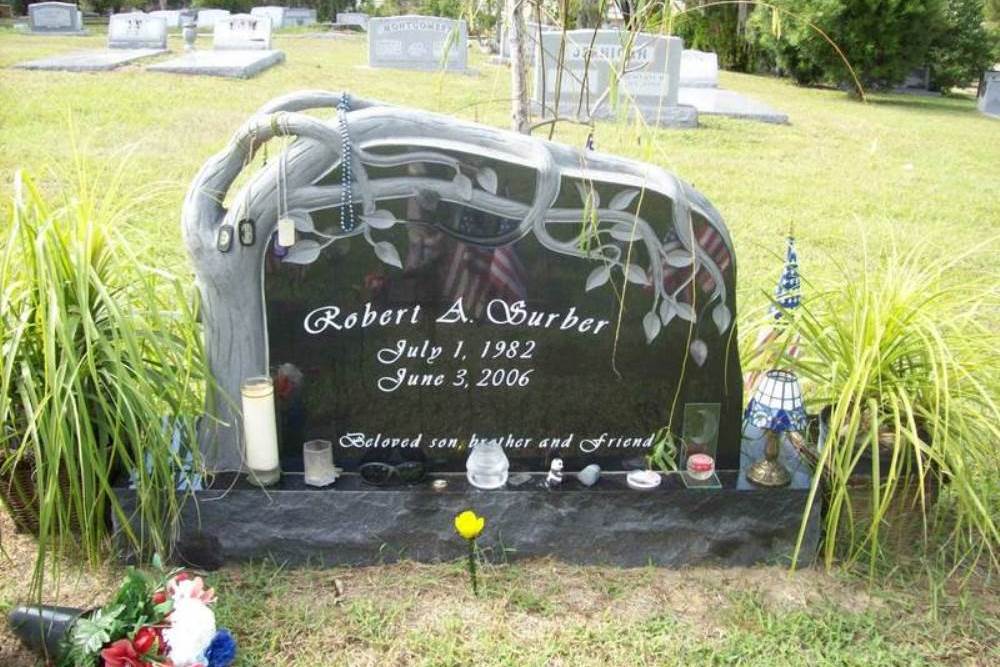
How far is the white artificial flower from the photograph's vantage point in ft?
6.95

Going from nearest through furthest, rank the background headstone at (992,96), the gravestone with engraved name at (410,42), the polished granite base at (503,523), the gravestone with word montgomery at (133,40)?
the polished granite base at (503,523) → the gravestone with word montgomery at (133,40) → the gravestone with engraved name at (410,42) → the background headstone at (992,96)

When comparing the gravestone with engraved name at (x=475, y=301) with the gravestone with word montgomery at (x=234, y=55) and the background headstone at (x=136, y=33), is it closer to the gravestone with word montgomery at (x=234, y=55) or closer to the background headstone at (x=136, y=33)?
the gravestone with word montgomery at (x=234, y=55)

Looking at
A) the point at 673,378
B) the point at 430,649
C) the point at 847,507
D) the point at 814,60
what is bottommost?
the point at 430,649

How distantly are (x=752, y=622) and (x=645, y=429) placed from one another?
0.65 meters

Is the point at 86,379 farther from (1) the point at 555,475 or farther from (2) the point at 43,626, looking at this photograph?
(1) the point at 555,475

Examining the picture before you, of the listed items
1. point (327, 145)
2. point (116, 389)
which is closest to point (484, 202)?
point (327, 145)

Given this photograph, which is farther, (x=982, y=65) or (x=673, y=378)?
(x=982, y=65)

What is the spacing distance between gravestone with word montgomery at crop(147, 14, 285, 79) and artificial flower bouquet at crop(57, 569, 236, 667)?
34.8ft

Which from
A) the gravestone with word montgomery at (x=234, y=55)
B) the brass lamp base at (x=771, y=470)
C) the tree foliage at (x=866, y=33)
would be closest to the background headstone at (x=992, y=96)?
the tree foliage at (x=866, y=33)

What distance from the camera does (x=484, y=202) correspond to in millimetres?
2543

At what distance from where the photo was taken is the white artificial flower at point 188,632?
212cm

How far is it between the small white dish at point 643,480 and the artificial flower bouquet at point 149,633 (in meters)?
1.21

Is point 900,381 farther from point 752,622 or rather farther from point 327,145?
point 327,145

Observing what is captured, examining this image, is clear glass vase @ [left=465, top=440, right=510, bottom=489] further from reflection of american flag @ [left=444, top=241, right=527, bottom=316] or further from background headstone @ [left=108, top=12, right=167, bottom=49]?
background headstone @ [left=108, top=12, right=167, bottom=49]
